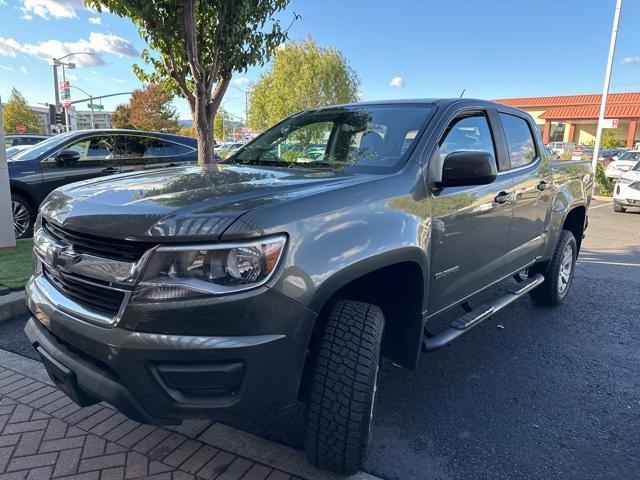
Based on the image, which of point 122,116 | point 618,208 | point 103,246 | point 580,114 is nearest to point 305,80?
point 618,208

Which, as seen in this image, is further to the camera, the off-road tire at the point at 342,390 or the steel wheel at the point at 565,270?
the steel wheel at the point at 565,270

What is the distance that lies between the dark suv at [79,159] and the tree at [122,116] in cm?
4253

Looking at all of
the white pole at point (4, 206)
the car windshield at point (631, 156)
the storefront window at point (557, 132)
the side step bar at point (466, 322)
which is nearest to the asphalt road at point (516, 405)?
the side step bar at point (466, 322)

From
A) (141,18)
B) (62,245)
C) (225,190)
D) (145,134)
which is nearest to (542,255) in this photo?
(225,190)

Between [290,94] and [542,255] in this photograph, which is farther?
[290,94]

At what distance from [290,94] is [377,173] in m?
30.9

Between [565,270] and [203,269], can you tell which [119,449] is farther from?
[565,270]

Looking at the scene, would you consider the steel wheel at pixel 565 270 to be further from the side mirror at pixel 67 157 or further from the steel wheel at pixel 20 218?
the steel wheel at pixel 20 218

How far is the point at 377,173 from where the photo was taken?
8.50ft

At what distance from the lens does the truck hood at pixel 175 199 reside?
184cm

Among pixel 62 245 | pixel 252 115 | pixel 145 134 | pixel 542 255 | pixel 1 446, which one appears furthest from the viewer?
pixel 252 115

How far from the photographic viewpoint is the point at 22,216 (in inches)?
270

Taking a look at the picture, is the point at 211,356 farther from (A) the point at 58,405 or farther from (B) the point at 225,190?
(A) the point at 58,405

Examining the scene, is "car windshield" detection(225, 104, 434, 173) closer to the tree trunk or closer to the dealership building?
the tree trunk
